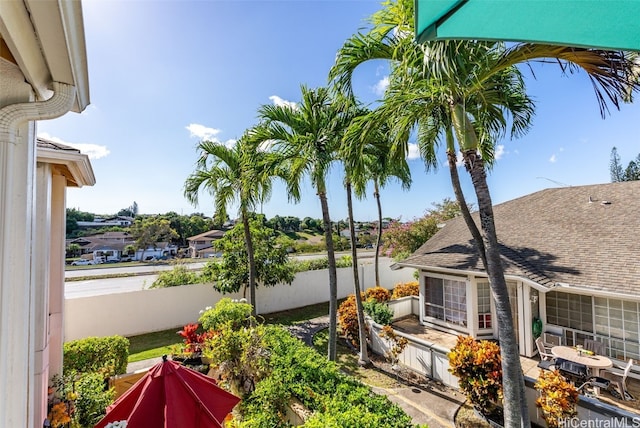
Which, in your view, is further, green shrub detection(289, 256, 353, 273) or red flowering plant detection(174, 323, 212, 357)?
green shrub detection(289, 256, 353, 273)

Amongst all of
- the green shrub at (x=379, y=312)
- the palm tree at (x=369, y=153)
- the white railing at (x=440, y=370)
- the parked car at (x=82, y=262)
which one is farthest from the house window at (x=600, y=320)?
the parked car at (x=82, y=262)

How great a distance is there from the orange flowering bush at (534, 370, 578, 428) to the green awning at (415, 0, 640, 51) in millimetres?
5755

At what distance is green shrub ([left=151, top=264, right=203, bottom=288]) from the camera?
40.7ft

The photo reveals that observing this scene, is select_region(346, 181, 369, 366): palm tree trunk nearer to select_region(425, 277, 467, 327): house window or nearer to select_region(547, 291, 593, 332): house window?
select_region(425, 277, 467, 327): house window

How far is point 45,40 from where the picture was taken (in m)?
1.21

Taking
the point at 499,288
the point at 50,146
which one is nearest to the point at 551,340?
the point at 499,288

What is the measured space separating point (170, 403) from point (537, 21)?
15.9 feet

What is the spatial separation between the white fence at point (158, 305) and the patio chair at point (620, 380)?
11.3 m

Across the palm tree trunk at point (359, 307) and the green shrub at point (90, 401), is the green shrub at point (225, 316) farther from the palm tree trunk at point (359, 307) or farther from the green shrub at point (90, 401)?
the palm tree trunk at point (359, 307)

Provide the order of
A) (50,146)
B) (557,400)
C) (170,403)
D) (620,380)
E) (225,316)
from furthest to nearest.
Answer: (225,316) < (620,380) < (557,400) < (50,146) < (170,403)

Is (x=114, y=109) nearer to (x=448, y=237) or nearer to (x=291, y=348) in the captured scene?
(x=291, y=348)

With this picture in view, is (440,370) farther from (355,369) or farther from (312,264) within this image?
(312,264)

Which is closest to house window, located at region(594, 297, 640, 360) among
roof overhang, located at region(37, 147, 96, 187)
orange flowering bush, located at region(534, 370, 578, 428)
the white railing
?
the white railing

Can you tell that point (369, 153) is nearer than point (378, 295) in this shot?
Yes
